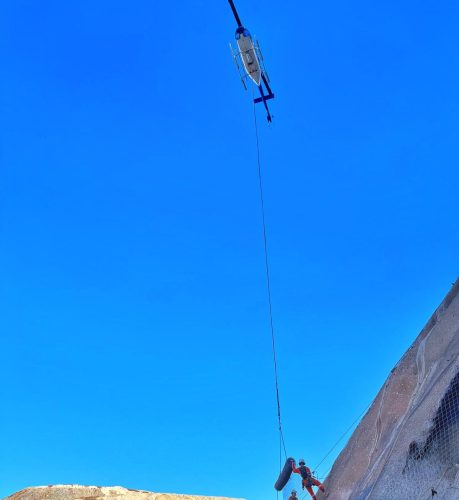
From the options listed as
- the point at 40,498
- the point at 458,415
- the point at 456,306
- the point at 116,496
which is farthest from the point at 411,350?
the point at 40,498

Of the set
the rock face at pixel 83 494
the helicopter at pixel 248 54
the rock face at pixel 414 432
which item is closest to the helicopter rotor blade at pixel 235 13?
the helicopter at pixel 248 54

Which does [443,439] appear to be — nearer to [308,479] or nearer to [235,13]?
[308,479]

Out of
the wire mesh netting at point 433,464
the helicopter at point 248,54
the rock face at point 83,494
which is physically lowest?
the wire mesh netting at point 433,464

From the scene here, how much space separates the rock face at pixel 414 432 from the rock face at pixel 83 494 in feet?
10.5

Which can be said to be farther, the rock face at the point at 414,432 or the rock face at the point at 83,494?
the rock face at the point at 83,494

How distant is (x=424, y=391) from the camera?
7773 mm

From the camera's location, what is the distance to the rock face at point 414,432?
20.0 feet

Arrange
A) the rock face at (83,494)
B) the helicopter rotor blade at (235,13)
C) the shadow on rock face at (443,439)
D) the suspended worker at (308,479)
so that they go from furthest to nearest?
1. the helicopter rotor blade at (235,13)
2. the suspended worker at (308,479)
3. the rock face at (83,494)
4. the shadow on rock face at (443,439)

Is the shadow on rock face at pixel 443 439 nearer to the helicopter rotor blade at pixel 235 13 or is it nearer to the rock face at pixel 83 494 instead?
the rock face at pixel 83 494

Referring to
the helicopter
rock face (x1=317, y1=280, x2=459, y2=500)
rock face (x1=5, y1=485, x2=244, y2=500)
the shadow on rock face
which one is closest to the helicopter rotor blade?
the helicopter

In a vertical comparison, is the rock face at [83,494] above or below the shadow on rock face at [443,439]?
above

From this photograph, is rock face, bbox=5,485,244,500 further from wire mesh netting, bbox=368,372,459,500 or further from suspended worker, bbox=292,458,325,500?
suspended worker, bbox=292,458,325,500

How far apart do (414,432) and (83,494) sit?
4.88 metres

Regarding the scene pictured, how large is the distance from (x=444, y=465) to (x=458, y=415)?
67 centimetres
